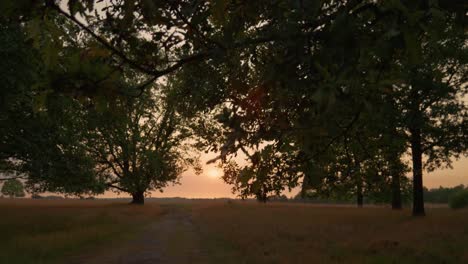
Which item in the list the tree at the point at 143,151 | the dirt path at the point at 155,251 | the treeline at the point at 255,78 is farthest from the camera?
the tree at the point at 143,151

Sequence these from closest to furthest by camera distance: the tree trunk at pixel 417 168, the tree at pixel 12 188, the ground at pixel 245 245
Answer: the ground at pixel 245 245
the tree trunk at pixel 417 168
the tree at pixel 12 188

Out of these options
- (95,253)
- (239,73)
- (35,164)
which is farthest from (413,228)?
(35,164)

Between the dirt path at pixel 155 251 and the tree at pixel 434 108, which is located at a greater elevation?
the tree at pixel 434 108

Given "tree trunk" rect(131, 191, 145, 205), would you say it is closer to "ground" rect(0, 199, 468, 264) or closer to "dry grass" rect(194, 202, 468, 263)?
"ground" rect(0, 199, 468, 264)

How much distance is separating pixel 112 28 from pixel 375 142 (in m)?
7.15

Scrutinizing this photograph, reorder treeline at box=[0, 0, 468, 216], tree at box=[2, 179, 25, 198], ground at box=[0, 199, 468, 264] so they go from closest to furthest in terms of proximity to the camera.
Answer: treeline at box=[0, 0, 468, 216] < ground at box=[0, 199, 468, 264] < tree at box=[2, 179, 25, 198]

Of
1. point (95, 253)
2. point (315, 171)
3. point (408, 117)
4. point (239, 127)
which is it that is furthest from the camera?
point (408, 117)

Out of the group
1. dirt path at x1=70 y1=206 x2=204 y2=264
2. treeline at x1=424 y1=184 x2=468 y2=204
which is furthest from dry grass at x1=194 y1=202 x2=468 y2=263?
treeline at x1=424 y1=184 x2=468 y2=204

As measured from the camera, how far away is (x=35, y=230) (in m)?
21.6

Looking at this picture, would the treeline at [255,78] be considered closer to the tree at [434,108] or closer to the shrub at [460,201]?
the tree at [434,108]

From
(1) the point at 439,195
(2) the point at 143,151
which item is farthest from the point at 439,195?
(2) the point at 143,151

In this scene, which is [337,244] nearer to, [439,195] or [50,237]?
[50,237]

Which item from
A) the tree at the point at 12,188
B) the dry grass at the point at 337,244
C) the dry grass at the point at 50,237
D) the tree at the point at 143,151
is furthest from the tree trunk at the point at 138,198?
the tree at the point at 12,188

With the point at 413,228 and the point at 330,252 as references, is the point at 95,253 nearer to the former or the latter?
the point at 330,252
